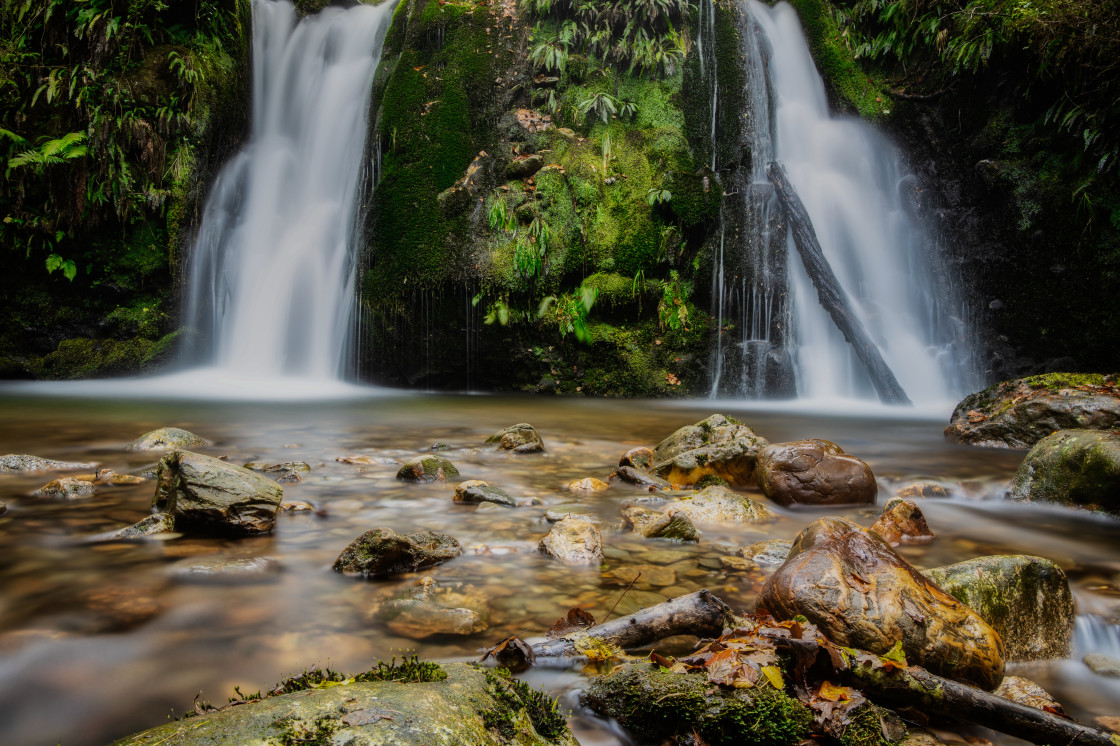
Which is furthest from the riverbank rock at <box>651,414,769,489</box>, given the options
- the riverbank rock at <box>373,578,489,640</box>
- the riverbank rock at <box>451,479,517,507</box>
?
the riverbank rock at <box>373,578,489,640</box>

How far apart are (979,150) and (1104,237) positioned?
8.91 feet

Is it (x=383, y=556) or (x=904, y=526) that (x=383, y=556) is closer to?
(x=383, y=556)

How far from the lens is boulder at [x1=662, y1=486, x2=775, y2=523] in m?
3.84

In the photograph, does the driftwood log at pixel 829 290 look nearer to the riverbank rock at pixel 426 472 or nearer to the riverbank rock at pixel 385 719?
the riverbank rock at pixel 426 472

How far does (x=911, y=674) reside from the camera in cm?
176

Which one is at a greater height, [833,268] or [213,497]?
[833,268]

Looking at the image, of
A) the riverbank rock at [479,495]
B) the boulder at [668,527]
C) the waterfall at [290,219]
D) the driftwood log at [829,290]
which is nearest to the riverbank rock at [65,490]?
the riverbank rock at [479,495]

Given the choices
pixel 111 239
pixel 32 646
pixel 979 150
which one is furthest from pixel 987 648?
pixel 111 239

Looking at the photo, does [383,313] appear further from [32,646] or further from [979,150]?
[979,150]

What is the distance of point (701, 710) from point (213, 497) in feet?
9.40

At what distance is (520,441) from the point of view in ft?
20.1

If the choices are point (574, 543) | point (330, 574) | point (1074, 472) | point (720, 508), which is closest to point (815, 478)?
point (720, 508)

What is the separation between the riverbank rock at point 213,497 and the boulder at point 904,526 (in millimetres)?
3697

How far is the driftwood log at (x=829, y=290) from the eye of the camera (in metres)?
10.1
